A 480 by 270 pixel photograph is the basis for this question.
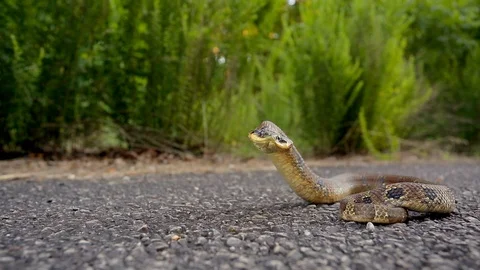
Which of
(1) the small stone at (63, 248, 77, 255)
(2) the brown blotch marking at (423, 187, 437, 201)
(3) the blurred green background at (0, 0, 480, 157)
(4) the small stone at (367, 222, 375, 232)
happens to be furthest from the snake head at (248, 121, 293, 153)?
(3) the blurred green background at (0, 0, 480, 157)

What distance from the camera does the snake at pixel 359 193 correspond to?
6.47ft

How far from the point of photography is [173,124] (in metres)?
4.83

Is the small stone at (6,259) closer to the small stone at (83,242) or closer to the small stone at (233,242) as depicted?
the small stone at (83,242)

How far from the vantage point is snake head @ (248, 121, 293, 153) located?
216 cm

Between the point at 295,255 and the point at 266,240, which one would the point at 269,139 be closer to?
the point at 266,240

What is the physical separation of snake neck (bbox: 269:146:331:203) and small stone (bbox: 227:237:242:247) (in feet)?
2.12

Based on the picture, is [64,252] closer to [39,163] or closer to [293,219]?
[293,219]

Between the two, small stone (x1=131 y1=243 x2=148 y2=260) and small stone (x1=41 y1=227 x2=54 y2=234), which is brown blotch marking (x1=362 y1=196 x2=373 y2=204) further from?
small stone (x1=41 y1=227 x2=54 y2=234)

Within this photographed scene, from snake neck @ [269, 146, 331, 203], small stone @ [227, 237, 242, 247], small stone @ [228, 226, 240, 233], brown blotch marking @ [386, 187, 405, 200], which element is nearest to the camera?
small stone @ [227, 237, 242, 247]

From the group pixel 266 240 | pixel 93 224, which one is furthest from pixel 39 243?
pixel 266 240

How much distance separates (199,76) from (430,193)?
3.11 m

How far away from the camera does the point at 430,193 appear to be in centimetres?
209

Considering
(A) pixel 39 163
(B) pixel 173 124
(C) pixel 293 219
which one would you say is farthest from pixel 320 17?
(C) pixel 293 219

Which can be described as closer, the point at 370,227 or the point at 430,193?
the point at 370,227
